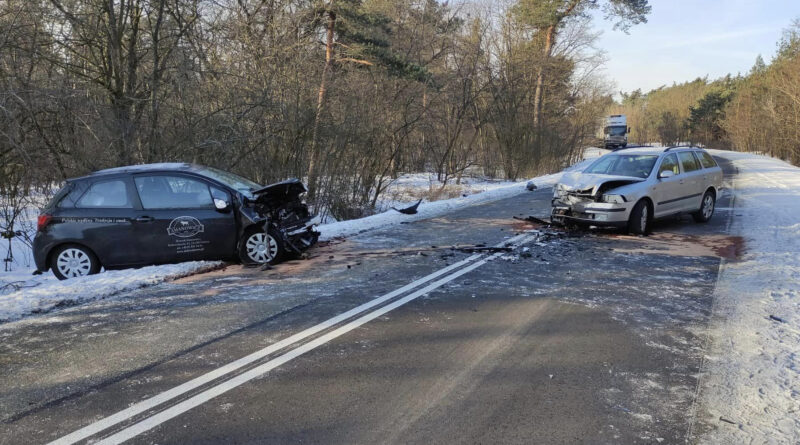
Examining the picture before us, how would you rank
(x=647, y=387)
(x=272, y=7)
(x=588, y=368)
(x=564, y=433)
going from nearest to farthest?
(x=564, y=433), (x=647, y=387), (x=588, y=368), (x=272, y=7)

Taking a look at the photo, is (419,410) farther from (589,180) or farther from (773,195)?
(773,195)

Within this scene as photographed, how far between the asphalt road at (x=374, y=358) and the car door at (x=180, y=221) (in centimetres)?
50

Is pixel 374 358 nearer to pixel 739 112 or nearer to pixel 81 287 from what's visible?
pixel 81 287

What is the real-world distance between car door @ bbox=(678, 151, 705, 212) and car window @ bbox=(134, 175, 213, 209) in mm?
9457

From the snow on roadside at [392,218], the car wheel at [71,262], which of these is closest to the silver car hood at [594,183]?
the snow on roadside at [392,218]

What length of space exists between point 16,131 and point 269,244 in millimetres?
5261

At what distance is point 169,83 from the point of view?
38.9 feet

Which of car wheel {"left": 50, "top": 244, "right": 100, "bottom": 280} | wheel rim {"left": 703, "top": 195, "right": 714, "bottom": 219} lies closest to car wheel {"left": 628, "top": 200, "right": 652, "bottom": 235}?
wheel rim {"left": 703, "top": 195, "right": 714, "bottom": 219}

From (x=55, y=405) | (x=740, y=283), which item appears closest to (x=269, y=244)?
(x=55, y=405)

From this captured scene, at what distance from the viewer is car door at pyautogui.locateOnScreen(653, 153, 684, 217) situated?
10164 mm

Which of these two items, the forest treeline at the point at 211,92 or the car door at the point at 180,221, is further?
the forest treeline at the point at 211,92

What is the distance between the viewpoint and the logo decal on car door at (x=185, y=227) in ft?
23.5

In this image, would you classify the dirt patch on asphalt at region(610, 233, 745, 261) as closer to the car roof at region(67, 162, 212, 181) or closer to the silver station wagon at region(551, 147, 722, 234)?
the silver station wagon at region(551, 147, 722, 234)

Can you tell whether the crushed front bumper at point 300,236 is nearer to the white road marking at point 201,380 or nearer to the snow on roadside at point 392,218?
the snow on roadside at point 392,218
